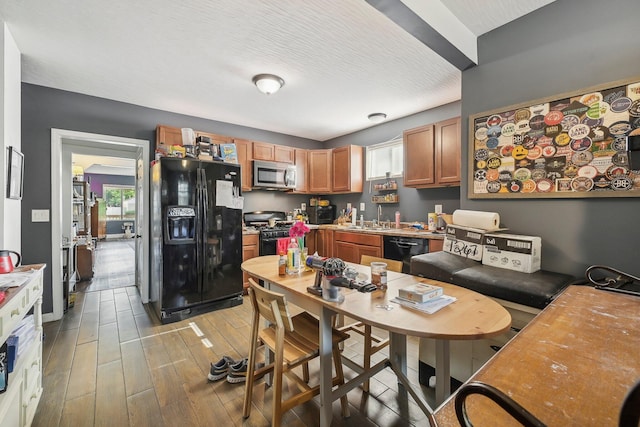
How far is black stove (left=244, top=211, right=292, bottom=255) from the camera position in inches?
154

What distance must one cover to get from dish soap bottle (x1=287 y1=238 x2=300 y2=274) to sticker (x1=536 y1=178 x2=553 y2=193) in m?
1.89

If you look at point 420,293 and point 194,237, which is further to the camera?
point 194,237

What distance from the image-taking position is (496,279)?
1701 millimetres

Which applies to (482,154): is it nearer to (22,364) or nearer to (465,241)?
(465,241)

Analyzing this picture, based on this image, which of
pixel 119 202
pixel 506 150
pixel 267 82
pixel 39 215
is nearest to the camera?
pixel 506 150

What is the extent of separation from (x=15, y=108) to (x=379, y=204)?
4175mm

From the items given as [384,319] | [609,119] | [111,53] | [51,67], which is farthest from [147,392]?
[609,119]

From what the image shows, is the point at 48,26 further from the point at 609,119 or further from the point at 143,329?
the point at 609,119

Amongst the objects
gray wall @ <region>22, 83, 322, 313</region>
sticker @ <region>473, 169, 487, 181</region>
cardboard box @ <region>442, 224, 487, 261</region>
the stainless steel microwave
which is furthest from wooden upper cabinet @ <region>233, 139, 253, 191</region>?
sticker @ <region>473, 169, 487, 181</region>

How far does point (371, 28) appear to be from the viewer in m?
2.06

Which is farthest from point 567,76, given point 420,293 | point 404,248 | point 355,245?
point 355,245

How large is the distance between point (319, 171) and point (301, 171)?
321mm

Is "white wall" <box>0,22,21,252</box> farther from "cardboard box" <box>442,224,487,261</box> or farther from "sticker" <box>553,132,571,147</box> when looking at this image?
"sticker" <box>553,132,571,147</box>

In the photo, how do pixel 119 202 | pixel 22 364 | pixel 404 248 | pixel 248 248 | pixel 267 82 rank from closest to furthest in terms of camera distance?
1. pixel 22 364
2. pixel 267 82
3. pixel 404 248
4. pixel 248 248
5. pixel 119 202
